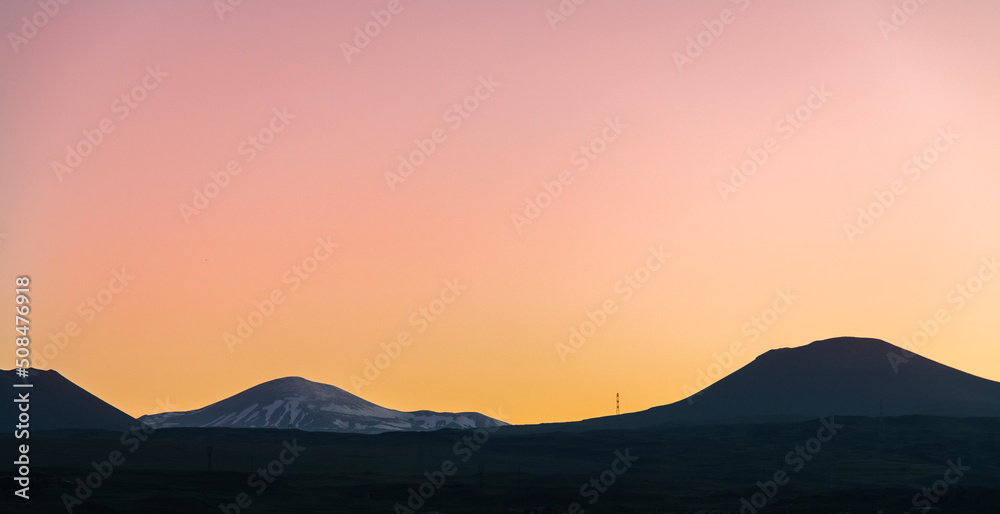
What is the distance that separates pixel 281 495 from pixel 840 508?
8995 cm

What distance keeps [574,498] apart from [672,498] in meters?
21.2

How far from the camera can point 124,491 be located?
178500 mm

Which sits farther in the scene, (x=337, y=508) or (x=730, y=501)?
(x=730, y=501)

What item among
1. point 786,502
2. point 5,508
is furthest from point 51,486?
point 786,502

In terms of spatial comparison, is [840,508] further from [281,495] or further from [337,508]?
[281,495]

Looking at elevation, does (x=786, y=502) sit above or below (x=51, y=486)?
below

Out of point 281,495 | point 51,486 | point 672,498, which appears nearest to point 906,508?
point 672,498

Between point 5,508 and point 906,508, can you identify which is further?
point 906,508

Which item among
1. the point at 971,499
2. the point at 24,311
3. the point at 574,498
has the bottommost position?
the point at 971,499

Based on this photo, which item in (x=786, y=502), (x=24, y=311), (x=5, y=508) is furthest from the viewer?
(x=786, y=502)

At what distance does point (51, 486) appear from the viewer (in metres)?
172

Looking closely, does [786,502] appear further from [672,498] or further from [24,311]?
[24,311]

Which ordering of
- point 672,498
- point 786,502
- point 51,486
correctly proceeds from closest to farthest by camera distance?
point 51,486, point 786,502, point 672,498

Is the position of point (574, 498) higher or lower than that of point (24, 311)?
lower
